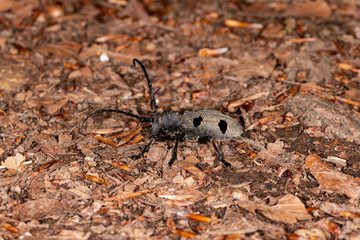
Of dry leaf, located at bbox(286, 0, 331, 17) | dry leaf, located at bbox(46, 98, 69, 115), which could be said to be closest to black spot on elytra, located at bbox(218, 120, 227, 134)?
dry leaf, located at bbox(46, 98, 69, 115)

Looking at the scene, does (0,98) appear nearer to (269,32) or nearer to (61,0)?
(61,0)

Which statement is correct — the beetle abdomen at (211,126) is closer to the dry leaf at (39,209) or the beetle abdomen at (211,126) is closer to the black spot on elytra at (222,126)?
the black spot on elytra at (222,126)

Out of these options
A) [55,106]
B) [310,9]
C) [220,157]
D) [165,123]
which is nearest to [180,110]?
[165,123]

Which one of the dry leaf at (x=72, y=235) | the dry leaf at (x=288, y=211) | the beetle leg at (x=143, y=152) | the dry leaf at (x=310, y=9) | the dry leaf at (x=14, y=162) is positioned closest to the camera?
the dry leaf at (x=72, y=235)

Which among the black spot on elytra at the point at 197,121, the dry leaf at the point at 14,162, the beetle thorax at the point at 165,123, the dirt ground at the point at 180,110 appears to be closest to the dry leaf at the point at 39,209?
the dirt ground at the point at 180,110

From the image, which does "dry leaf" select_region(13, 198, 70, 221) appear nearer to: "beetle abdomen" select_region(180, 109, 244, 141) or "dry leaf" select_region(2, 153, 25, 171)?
"dry leaf" select_region(2, 153, 25, 171)

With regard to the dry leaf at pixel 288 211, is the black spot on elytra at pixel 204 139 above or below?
above

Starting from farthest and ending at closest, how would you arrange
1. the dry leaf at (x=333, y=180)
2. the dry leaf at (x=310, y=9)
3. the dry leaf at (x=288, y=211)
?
the dry leaf at (x=310, y=9) → the dry leaf at (x=333, y=180) → the dry leaf at (x=288, y=211)

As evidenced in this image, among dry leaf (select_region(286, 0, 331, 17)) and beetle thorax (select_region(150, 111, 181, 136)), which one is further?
dry leaf (select_region(286, 0, 331, 17))
